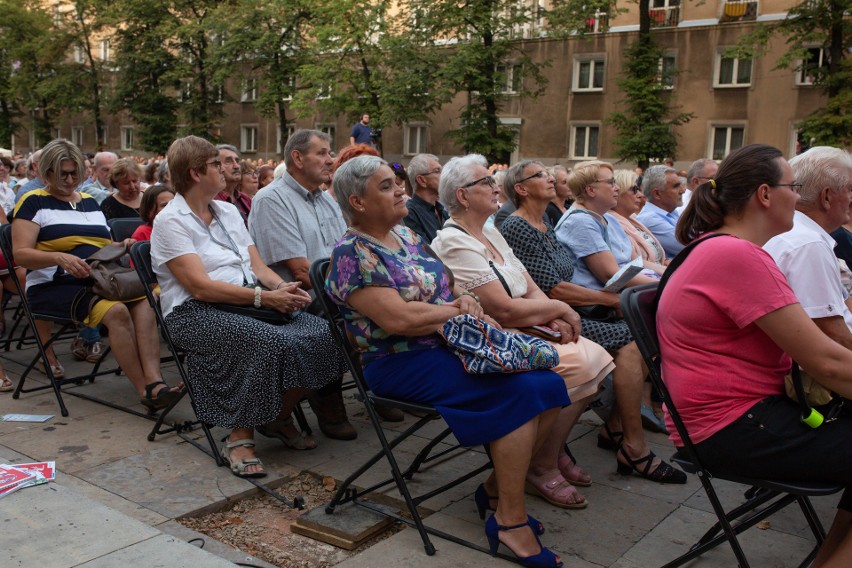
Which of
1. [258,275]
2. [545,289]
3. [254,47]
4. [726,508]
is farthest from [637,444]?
[254,47]

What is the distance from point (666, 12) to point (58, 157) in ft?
88.5

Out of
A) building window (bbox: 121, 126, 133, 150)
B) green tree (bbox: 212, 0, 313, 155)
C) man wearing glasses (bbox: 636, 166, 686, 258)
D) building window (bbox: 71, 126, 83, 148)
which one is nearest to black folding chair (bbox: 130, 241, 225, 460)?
man wearing glasses (bbox: 636, 166, 686, 258)

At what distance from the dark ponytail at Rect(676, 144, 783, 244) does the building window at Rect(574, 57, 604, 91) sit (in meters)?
28.0

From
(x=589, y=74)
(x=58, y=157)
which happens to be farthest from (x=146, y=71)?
(x=58, y=157)

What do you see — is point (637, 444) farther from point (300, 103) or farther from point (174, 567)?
point (300, 103)

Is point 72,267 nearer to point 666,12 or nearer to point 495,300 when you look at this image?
point 495,300

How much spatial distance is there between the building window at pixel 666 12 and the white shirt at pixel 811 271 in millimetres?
27095

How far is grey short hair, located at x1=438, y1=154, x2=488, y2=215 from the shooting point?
3975 millimetres

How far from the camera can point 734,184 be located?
9.25ft

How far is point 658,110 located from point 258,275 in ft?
74.3

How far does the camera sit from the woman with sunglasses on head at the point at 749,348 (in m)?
2.54

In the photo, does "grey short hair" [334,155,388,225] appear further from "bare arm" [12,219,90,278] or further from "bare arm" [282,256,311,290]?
"bare arm" [12,219,90,278]

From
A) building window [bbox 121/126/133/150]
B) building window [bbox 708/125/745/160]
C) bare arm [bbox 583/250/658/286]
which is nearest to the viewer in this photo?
bare arm [bbox 583/250/658/286]

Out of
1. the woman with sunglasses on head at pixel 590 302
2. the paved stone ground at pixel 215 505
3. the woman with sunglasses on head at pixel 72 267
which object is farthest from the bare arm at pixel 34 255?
the woman with sunglasses on head at pixel 590 302
